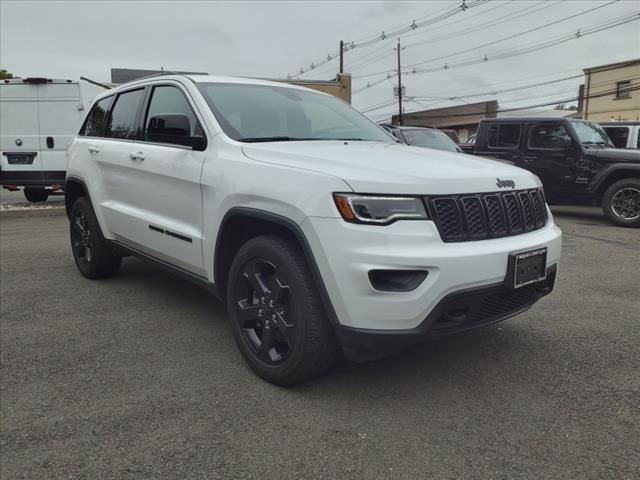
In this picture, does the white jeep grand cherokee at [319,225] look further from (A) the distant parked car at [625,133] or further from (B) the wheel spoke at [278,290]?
(A) the distant parked car at [625,133]

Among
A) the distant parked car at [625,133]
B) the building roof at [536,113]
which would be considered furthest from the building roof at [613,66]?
the distant parked car at [625,133]

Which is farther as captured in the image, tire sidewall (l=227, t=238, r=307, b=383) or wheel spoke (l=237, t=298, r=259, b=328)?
wheel spoke (l=237, t=298, r=259, b=328)

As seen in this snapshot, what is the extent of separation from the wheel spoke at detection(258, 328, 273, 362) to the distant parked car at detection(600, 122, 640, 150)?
11.1 m

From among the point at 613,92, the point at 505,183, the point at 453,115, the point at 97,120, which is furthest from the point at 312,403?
the point at 453,115

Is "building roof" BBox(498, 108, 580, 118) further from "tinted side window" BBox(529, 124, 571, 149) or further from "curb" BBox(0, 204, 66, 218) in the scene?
"curb" BBox(0, 204, 66, 218)

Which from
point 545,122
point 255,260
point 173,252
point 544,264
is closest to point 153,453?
point 255,260

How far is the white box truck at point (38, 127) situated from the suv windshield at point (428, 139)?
273 inches

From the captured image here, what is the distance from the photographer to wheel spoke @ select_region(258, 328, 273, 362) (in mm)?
2951

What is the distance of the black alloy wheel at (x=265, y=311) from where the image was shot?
2.85 metres

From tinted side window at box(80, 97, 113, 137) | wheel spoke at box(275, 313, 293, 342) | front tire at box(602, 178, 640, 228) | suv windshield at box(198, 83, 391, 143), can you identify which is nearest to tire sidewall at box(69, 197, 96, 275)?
tinted side window at box(80, 97, 113, 137)

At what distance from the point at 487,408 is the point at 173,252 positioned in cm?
229

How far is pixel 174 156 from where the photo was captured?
11.8 feet

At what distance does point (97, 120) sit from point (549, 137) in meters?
7.69

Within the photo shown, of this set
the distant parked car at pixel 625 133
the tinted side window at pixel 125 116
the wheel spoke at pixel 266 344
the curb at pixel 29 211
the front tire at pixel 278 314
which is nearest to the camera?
the front tire at pixel 278 314
